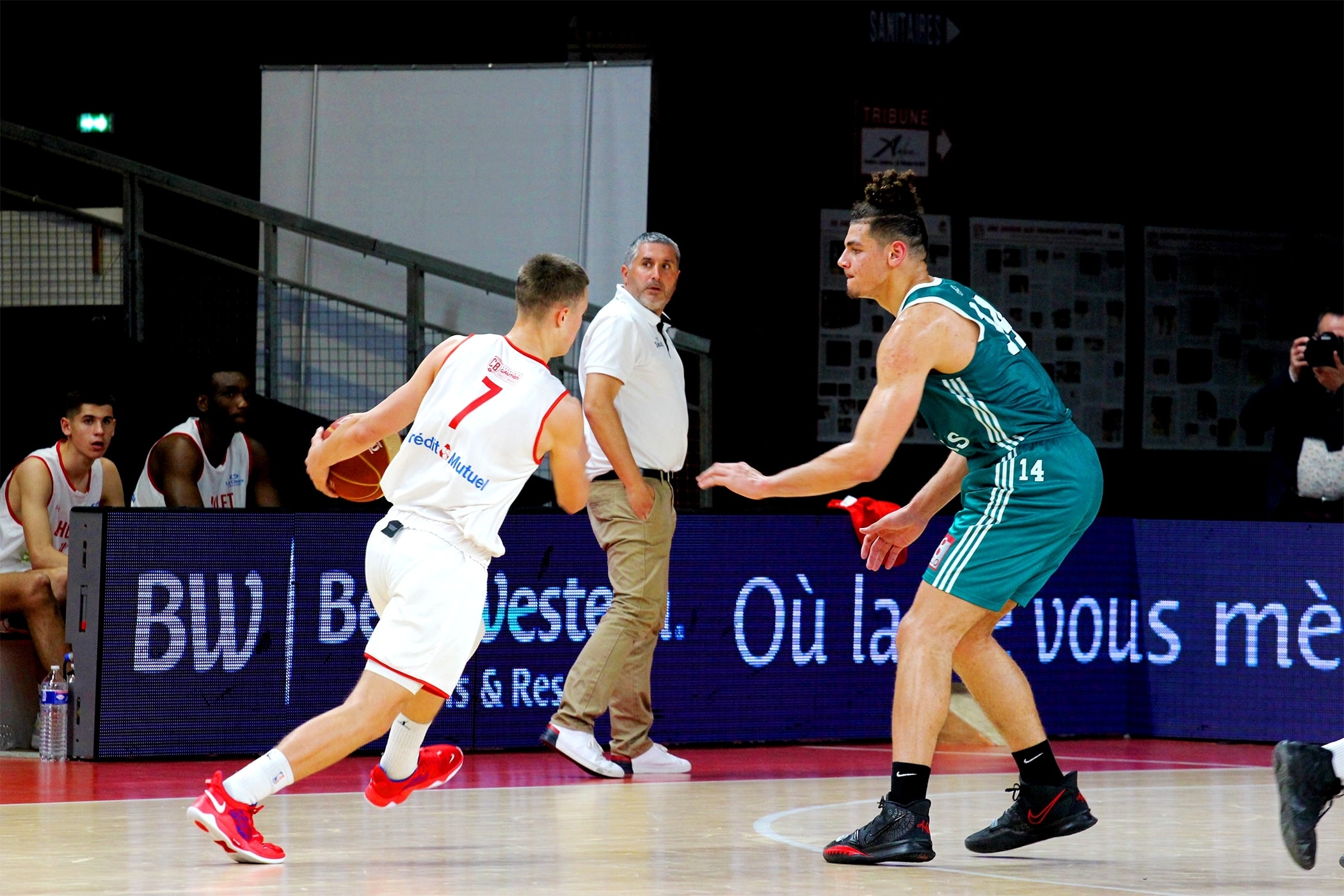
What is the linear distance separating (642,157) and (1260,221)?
162 inches

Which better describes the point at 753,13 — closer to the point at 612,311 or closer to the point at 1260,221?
the point at 1260,221

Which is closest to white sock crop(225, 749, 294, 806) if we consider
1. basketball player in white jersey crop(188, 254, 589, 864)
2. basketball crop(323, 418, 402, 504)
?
basketball player in white jersey crop(188, 254, 589, 864)

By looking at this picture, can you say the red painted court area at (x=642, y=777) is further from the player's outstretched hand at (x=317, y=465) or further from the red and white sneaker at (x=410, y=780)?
the player's outstretched hand at (x=317, y=465)

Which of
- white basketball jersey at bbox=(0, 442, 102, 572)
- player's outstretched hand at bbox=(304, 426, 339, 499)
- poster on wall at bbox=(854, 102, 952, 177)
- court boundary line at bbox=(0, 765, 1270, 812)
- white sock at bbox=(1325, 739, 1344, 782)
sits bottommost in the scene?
court boundary line at bbox=(0, 765, 1270, 812)

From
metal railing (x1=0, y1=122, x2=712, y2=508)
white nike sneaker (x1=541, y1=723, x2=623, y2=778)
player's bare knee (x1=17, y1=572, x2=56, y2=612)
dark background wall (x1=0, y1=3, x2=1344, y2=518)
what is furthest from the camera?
dark background wall (x1=0, y1=3, x2=1344, y2=518)

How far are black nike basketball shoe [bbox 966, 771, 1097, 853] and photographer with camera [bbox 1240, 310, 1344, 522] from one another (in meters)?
3.84

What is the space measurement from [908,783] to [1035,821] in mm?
509

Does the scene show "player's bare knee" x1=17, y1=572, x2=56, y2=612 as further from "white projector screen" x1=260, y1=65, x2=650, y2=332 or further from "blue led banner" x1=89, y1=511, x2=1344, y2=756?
"white projector screen" x1=260, y1=65, x2=650, y2=332

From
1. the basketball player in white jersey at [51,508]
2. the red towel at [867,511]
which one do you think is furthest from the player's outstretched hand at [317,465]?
the basketball player in white jersey at [51,508]

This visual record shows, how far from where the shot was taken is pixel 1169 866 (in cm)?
506

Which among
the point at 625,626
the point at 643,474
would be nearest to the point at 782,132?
the point at 643,474

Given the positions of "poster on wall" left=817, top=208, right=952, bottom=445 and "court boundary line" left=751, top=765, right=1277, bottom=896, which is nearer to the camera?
"court boundary line" left=751, top=765, right=1277, bottom=896

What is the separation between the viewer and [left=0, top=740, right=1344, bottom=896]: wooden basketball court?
467 cm

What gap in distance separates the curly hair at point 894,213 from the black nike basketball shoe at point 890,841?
161cm
